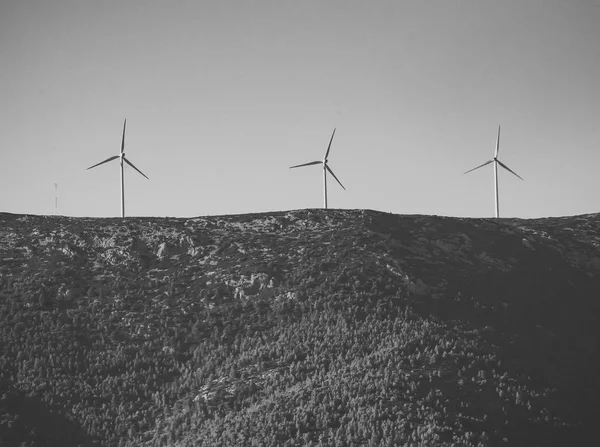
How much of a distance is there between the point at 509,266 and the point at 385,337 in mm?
31151

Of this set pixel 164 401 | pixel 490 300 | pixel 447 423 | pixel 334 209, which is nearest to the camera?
pixel 447 423

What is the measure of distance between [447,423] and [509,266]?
44313mm

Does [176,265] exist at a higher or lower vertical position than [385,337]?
higher

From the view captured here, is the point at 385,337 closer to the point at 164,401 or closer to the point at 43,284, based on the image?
the point at 164,401

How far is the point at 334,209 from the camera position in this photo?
12850cm

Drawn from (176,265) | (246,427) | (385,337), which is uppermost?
(176,265)

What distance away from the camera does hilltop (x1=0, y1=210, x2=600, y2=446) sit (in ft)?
250

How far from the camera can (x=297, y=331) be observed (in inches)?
3644

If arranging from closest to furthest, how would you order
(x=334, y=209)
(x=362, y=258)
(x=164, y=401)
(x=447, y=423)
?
(x=447, y=423) → (x=164, y=401) → (x=362, y=258) → (x=334, y=209)

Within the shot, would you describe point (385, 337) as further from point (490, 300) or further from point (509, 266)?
point (509, 266)

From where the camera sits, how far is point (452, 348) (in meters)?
85.8

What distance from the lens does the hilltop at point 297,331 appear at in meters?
76.2

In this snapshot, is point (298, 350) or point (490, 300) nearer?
point (298, 350)

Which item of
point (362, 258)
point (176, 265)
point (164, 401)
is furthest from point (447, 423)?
point (176, 265)
